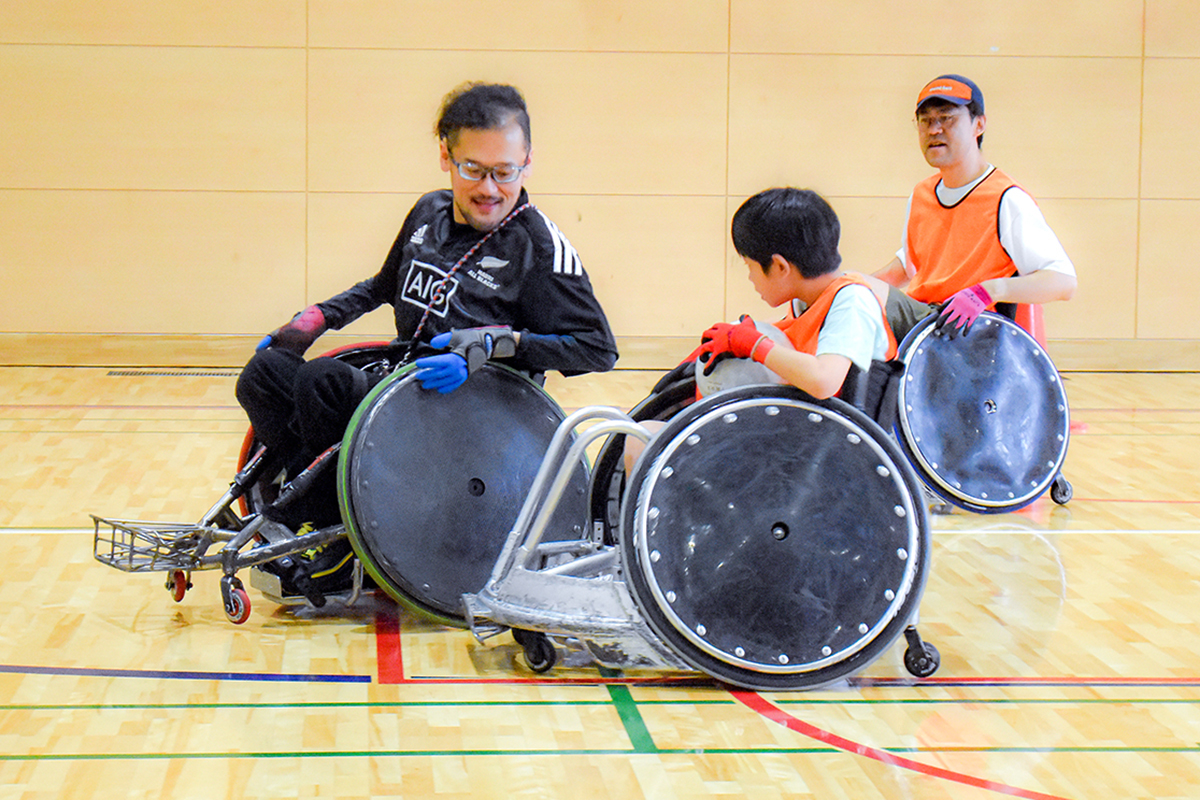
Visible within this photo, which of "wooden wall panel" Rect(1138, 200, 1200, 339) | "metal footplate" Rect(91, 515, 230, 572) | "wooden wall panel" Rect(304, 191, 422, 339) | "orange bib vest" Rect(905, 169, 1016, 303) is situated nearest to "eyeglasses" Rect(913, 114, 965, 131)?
"orange bib vest" Rect(905, 169, 1016, 303)

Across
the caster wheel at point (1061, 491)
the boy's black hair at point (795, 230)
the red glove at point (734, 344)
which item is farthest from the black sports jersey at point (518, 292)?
the caster wheel at point (1061, 491)

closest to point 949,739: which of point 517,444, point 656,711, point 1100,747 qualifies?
point 1100,747

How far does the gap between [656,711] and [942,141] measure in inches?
100

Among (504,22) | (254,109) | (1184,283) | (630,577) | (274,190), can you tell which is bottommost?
(630,577)

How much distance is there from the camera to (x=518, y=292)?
307 centimetres

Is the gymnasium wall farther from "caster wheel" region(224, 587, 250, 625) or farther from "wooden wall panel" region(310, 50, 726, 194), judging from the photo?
"caster wheel" region(224, 587, 250, 625)

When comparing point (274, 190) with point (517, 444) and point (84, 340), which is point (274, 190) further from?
point (517, 444)

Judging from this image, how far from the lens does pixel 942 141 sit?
4.29 m

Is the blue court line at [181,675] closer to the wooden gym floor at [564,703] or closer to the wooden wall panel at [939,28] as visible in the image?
the wooden gym floor at [564,703]

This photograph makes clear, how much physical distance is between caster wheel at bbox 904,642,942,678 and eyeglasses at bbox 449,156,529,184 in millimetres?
1366

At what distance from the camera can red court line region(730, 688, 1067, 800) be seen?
2.11m

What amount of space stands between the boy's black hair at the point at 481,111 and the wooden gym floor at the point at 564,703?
3.76ft

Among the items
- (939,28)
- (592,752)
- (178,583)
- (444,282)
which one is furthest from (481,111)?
(939,28)

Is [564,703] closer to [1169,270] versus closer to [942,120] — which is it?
[942,120]
